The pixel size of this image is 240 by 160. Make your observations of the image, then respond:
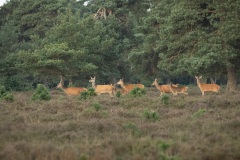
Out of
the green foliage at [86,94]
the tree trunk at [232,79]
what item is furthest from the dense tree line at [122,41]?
the green foliage at [86,94]

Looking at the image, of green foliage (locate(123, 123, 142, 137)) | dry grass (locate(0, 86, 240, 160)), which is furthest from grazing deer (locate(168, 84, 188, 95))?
green foliage (locate(123, 123, 142, 137))

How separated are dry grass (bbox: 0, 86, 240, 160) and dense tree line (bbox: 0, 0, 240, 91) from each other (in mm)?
7954

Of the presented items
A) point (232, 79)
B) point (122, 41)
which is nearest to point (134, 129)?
point (232, 79)

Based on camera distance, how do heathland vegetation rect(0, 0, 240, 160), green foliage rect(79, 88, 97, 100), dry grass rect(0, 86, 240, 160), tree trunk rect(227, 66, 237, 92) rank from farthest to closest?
tree trunk rect(227, 66, 237, 92) < green foliage rect(79, 88, 97, 100) < heathland vegetation rect(0, 0, 240, 160) < dry grass rect(0, 86, 240, 160)

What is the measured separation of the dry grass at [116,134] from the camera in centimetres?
891

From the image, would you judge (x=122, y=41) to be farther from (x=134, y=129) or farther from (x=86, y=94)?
(x=134, y=129)

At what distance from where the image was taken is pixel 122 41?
41.8 m

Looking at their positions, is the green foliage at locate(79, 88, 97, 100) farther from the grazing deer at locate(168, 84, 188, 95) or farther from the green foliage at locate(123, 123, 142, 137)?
the green foliage at locate(123, 123, 142, 137)

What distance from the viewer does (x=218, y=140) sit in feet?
33.9

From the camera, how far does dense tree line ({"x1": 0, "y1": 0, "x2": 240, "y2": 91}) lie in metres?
23.8

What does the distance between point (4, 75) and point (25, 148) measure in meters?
24.5

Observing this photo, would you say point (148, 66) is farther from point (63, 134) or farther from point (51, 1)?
point (63, 134)

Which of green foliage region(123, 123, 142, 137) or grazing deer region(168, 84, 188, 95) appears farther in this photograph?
grazing deer region(168, 84, 188, 95)

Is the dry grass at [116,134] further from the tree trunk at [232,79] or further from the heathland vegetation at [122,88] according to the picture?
the tree trunk at [232,79]
